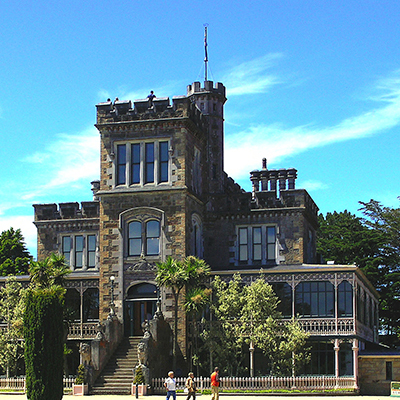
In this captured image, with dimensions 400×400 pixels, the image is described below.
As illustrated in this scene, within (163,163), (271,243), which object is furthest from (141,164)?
(271,243)

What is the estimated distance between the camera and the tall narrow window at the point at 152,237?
45.0 meters

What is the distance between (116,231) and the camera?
4547 centimetres

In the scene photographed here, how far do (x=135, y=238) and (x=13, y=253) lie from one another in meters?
25.5

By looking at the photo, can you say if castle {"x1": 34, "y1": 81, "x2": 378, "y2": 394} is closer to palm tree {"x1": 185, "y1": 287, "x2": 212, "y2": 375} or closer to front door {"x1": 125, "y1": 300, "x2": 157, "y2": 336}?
front door {"x1": 125, "y1": 300, "x2": 157, "y2": 336}

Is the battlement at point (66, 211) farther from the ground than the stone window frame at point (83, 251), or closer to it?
farther from the ground

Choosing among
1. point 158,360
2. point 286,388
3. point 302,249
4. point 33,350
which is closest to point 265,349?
point 286,388

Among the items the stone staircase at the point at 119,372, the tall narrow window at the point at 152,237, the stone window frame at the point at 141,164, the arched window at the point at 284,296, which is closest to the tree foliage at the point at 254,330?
the arched window at the point at 284,296

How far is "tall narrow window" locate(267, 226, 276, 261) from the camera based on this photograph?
48.1 metres

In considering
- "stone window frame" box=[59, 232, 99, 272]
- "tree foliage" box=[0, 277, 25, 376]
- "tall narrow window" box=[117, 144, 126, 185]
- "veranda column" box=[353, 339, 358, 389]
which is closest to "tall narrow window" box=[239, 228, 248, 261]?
"tall narrow window" box=[117, 144, 126, 185]

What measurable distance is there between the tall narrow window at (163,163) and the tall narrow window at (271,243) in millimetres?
7263

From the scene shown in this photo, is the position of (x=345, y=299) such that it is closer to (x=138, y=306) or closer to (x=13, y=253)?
(x=138, y=306)

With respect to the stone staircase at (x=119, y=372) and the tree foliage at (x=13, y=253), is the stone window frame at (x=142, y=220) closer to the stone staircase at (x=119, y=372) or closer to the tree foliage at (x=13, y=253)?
the stone staircase at (x=119, y=372)

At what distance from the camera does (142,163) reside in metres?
45.4

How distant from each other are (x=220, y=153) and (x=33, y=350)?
23.7m
